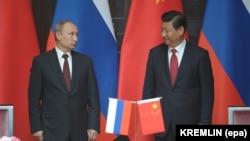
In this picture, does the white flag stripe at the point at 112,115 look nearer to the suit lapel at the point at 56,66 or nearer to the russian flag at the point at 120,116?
the russian flag at the point at 120,116

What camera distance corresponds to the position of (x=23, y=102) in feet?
16.0

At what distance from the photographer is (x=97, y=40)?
4949 millimetres

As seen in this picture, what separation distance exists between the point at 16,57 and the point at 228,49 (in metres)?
1.64

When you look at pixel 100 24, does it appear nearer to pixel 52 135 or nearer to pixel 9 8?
pixel 9 8

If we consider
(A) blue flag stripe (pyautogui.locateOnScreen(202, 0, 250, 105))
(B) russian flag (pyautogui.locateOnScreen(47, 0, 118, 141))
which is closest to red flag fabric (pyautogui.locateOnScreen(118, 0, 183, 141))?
(B) russian flag (pyautogui.locateOnScreen(47, 0, 118, 141))

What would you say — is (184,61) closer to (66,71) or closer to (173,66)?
(173,66)

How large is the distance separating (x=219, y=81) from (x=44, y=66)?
1.49m

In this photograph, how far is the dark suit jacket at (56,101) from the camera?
409 cm

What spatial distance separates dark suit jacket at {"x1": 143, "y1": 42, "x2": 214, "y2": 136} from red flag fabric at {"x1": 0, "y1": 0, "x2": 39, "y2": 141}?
44.1 inches

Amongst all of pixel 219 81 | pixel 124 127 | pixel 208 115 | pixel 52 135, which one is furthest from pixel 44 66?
pixel 219 81

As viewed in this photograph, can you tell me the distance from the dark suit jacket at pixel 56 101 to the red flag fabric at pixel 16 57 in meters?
0.74

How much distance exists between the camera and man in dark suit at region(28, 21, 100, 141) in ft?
13.4

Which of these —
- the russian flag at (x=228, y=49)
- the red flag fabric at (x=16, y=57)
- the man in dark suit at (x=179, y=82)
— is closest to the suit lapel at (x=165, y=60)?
the man in dark suit at (x=179, y=82)

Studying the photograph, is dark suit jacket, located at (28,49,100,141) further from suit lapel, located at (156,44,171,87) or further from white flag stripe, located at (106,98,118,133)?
suit lapel, located at (156,44,171,87)
